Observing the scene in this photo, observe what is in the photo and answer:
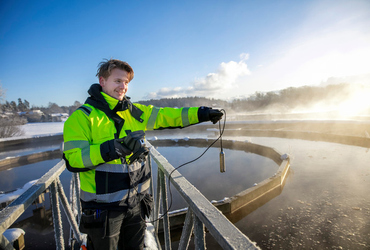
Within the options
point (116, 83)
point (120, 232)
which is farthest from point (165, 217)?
point (116, 83)

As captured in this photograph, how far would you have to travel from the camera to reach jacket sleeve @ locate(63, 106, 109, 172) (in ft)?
4.35

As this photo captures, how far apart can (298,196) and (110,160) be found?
7454 mm

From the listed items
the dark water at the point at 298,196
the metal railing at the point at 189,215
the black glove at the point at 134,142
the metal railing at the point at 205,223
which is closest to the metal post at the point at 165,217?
the metal railing at the point at 189,215

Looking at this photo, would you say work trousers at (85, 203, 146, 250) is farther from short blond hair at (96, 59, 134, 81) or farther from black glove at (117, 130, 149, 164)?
short blond hair at (96, 59, 134, 81)

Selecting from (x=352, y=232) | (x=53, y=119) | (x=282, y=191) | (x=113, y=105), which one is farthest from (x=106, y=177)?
(x=53, y=119)

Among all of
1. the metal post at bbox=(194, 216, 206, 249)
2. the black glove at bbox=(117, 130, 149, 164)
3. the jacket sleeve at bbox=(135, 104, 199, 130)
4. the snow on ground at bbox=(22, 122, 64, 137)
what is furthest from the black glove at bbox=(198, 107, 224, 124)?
the snow on ground at bbox=(22, 122, 64, 137)

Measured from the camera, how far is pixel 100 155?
1.32 metres

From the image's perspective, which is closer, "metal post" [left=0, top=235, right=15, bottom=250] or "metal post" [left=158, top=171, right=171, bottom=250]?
"metal post" [left=0, top=235, right=15, bottom=250]

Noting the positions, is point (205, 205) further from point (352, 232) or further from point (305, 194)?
point (305, 194)

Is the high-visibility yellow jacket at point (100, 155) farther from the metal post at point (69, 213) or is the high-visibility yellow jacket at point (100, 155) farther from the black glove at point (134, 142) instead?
the metal post at point (69, 213)

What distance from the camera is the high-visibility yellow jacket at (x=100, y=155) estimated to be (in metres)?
1.38

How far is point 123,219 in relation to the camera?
5.56ft

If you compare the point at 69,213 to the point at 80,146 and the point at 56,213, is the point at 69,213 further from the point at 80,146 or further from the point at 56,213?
the point at 80,146

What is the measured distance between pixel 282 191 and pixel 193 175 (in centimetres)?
389
